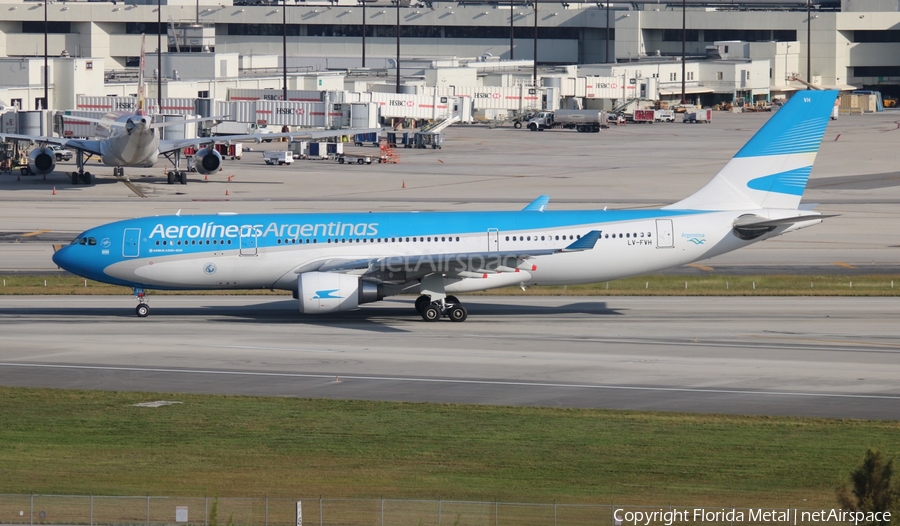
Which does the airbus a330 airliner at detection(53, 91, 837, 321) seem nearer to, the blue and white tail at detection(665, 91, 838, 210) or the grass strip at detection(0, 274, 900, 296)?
the blue and white tail at detection(665, 91, 838, 210)

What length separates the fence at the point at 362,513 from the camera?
22891 mm

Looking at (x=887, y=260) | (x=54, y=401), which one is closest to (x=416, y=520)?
(x=54, y=401)

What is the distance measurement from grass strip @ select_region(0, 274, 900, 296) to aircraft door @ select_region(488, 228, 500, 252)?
7.39 meters

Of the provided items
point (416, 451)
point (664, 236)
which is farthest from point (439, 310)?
point (416, 451)

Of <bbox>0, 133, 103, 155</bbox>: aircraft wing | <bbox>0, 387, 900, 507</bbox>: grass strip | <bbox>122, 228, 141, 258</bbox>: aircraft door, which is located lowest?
<bbox>0, 387, 900, 507</bbox>: grass strip

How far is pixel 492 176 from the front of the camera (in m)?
101

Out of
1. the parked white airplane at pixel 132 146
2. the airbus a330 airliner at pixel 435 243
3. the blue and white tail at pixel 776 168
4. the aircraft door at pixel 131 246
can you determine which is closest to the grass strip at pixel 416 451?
the airbus a330 airliner at pixel 435 243

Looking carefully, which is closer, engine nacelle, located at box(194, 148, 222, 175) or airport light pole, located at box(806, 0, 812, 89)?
engine nacelle, located at box(194, 148, 222, 175)

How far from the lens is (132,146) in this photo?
305 feet

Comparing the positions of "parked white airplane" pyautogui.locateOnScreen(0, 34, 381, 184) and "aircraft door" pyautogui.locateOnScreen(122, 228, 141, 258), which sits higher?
"parked white airplane" pyautogui.locateOnScreen(0, 34, 381, 184)

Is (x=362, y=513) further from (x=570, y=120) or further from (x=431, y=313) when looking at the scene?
(x=570, y=120)

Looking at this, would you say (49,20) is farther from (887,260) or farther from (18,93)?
(887,260)

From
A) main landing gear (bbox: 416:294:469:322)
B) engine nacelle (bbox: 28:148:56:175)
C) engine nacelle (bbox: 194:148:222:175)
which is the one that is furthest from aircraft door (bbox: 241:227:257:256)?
engine nacelle (bbox: 28:148:56:175)

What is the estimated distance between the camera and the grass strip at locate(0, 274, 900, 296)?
55000 mm
